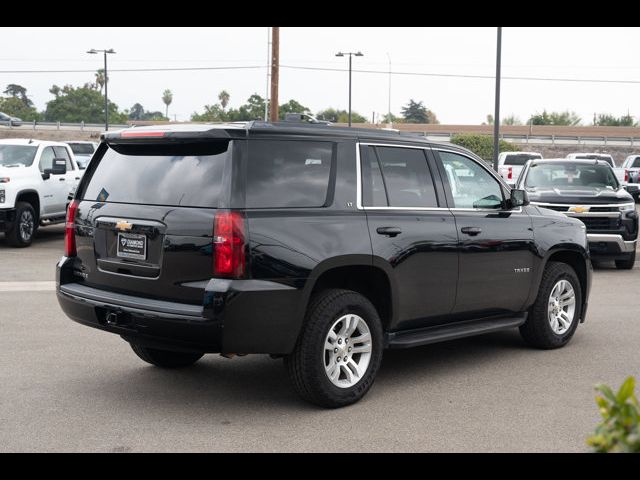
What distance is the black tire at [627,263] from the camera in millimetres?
13898

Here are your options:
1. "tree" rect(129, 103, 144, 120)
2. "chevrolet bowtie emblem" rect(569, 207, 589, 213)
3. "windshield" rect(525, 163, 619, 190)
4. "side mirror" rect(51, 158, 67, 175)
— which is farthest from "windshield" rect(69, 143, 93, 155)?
"tree" rect(129, 103, 144, 120)

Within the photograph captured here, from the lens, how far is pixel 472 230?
22.8 feet

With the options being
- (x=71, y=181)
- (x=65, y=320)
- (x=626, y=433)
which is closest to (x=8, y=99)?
(x=71, y=181)

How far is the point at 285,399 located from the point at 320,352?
27.0 inches

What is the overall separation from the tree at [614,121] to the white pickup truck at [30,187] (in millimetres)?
81581

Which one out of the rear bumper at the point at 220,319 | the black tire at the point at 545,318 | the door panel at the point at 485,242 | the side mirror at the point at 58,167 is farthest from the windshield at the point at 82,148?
the rear bumper at the point at 220,319

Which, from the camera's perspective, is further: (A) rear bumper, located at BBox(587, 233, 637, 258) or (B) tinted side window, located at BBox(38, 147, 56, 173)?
(B) tinted side window, located at BBox(38, 147, 56, 173)

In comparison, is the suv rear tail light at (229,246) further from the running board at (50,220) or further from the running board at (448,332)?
the running board at (50,220)

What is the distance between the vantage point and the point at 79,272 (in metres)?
6.23

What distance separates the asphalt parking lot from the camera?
5180 millimetres

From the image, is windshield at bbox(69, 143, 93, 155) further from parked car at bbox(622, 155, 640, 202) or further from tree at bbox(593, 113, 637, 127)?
tree at bbox(593, 113, 637, 127)

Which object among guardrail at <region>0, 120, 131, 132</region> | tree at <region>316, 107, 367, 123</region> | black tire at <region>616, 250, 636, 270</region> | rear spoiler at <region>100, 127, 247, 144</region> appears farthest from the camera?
tree at <region>316, 107, 367, 123</region>

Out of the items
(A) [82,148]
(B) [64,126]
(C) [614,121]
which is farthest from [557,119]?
(A) [82,148]

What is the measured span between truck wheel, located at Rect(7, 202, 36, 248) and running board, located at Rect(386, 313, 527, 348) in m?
10.9
